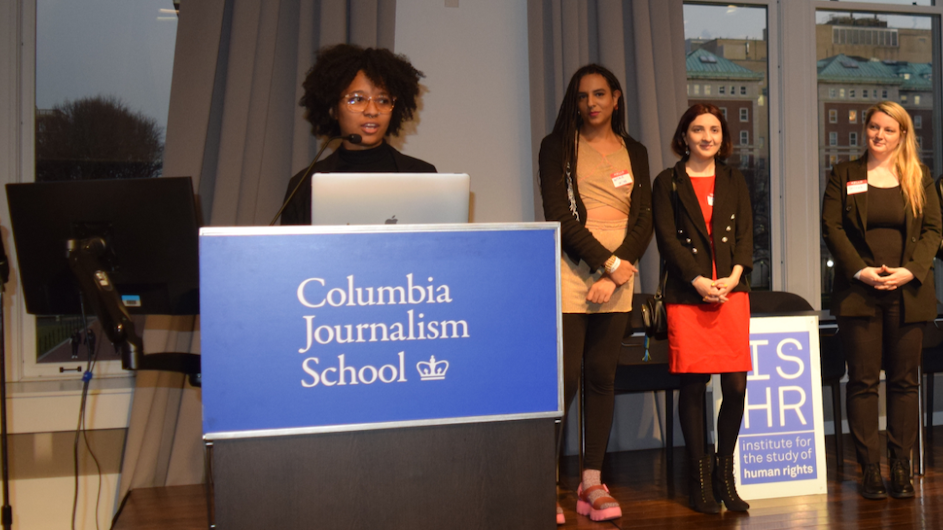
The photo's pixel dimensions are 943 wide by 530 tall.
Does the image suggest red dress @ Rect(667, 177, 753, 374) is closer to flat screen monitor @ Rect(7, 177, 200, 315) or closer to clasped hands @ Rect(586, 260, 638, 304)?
clasped hands @ Rect(586, 260, 638, 304)

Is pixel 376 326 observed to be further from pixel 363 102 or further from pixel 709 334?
pixel 709 334

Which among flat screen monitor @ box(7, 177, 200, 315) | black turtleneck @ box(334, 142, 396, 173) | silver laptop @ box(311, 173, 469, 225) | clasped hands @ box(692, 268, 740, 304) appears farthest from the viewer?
clasped hands @ box(692, 268, 740, 304)

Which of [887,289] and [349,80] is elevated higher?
[349,80]

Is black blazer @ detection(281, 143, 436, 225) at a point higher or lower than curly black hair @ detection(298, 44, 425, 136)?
lower

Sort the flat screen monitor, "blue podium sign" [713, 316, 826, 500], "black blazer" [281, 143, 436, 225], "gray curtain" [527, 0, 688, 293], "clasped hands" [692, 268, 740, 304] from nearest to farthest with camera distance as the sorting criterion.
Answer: the flat screen monitor < "black blazer" [281, 143, 436, 225] < "clasped hands" [692, 268, 740, 304] < "blue podium sign" [713, 316, 826, 500] < "gray curtain" [527, 0, 688, 293]

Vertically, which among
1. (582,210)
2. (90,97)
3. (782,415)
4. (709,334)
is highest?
(90,97)

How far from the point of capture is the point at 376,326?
4.73 feet

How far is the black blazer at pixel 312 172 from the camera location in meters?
2.29

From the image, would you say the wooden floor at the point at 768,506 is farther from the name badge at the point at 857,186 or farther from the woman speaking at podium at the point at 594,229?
the name badge at the point at 857,186

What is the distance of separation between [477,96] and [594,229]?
56.3 inches

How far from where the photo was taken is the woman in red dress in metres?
2.59

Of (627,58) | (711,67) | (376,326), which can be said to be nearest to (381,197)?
(376,326)

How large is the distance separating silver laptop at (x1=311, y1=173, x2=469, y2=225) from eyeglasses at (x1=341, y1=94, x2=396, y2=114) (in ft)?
2.49

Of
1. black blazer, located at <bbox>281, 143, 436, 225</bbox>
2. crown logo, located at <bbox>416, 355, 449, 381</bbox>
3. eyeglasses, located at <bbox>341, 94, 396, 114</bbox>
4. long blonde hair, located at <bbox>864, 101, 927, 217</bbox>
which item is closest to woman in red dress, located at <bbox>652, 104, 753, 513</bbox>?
long blonde hair, located at <bbox>864, 101, 927, 217</bbox>
